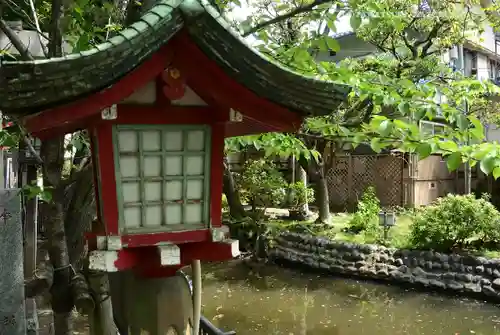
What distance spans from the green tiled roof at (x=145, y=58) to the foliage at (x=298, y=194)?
1126 cm

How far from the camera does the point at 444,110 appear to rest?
A: 313 centimetres

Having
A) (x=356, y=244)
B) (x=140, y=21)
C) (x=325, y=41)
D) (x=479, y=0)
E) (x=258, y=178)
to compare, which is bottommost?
(x=356, y=244)

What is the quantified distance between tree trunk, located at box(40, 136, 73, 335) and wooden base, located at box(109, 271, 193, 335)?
73 cm

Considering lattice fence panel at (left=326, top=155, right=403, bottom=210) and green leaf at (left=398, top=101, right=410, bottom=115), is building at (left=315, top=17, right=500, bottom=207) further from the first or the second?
green leaf at (left=398, top=101, right=410, bottom=115)

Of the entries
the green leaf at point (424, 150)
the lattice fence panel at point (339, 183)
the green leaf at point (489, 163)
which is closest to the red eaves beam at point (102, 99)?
the green leaf at point (424, 150)

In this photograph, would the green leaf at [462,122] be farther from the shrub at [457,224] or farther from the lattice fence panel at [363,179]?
the lattice fence panel at [363,179]

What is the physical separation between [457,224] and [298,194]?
4.86 metres

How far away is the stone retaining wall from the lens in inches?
364

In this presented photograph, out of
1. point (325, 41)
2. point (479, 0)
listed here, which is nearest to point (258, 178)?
point (479, 0)

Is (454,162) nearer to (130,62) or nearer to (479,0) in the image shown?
(130,62)

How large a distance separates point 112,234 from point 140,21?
995mm

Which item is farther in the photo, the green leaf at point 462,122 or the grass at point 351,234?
the grass at point 351,234

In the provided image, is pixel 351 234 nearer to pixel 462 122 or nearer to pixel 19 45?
pixel 462 122

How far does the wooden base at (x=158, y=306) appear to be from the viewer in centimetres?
245
